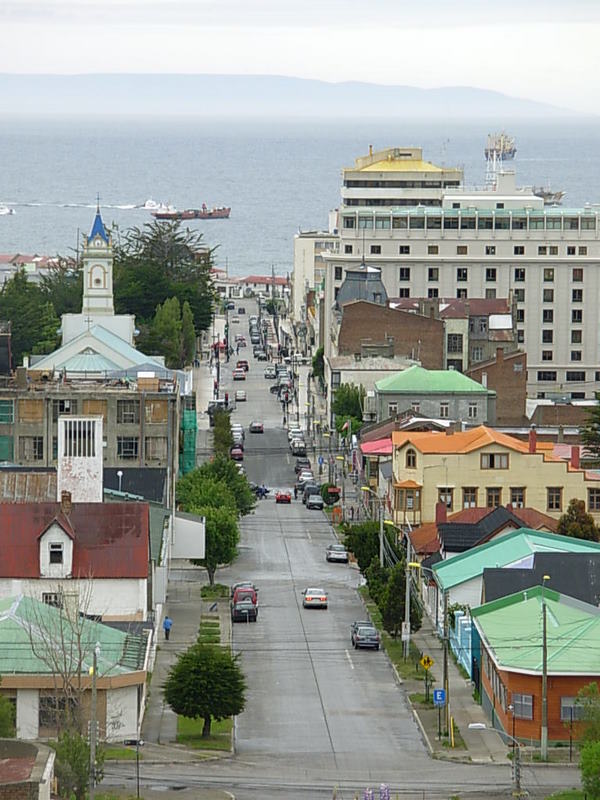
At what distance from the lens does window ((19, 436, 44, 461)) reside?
336ft

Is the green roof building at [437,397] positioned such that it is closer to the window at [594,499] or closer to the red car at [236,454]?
the red car at [236,454]

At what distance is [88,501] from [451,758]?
18.9 meters

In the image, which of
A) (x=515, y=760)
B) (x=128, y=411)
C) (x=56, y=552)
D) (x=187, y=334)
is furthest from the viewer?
(x=187, y=334)

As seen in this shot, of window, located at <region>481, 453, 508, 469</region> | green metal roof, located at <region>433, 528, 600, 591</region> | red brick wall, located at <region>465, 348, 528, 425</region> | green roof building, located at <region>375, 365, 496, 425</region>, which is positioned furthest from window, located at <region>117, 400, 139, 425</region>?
red brick wall, located at <region>465, 348, 528, 425</region>

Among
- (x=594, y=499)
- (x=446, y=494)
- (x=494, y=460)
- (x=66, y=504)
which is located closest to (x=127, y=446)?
(x=446, y=494)

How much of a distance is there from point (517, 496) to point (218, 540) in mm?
13802

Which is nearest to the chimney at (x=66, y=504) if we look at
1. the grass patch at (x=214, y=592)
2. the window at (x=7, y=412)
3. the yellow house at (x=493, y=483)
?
the grass patch at (x=214, y=592)

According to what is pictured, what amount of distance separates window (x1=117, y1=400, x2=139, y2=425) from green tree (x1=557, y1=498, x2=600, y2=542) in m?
22.0

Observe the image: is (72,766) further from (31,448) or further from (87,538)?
(31,448)

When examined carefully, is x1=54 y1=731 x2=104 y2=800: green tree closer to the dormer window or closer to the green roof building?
the dormer window

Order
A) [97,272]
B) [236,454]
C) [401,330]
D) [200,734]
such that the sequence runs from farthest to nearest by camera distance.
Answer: [401,330]
[97,272]
[236,454]
[200,734]

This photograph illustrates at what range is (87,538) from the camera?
66.7 metres

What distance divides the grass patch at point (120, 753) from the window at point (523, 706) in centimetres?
961

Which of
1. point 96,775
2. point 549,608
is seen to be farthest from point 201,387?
point 96,775
